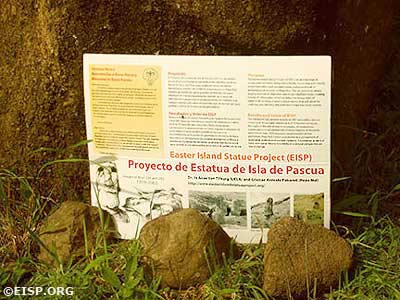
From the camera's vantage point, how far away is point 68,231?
200 cm

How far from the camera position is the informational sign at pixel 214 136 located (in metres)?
1.93

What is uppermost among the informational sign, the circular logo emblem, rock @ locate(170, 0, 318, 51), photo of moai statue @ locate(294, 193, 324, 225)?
rock @ locate(170, 0, 318, 51)

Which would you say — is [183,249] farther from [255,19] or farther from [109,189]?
[255,19]

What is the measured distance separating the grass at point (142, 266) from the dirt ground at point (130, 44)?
0.10 metres

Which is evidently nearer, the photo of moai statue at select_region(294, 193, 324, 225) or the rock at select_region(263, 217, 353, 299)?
the rock at select_region(263, 217, 353, 299)

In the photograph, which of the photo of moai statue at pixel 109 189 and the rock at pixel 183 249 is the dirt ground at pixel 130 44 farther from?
the rock at pixel 183 249

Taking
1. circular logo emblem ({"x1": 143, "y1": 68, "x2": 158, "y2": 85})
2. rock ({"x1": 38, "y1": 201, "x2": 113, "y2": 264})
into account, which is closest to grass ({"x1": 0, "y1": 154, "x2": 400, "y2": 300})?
rock ({"x1": 38, "y1": 201, "x2": 113, "y2": 264})

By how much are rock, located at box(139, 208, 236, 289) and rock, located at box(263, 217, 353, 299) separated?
0.47 feet

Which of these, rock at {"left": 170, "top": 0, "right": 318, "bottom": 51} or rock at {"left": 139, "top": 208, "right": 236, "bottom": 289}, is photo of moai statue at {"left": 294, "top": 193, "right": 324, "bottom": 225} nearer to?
rock at {"left": 139, "top": 208, "right": 236, "bottom": 289}

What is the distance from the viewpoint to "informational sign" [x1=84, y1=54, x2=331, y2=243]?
6.33 feet

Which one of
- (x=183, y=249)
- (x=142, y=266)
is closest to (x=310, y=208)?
(x=183, y=249)

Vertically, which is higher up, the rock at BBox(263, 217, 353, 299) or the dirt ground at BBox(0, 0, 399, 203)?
the dirt ground at BBox(0, 0, 399, 203)

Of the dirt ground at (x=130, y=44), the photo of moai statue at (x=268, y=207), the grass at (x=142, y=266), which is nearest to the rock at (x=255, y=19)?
the dirt ground at (x=130, y=44)

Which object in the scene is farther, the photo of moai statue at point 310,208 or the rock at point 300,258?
the photo of moai statue at point 310,208
